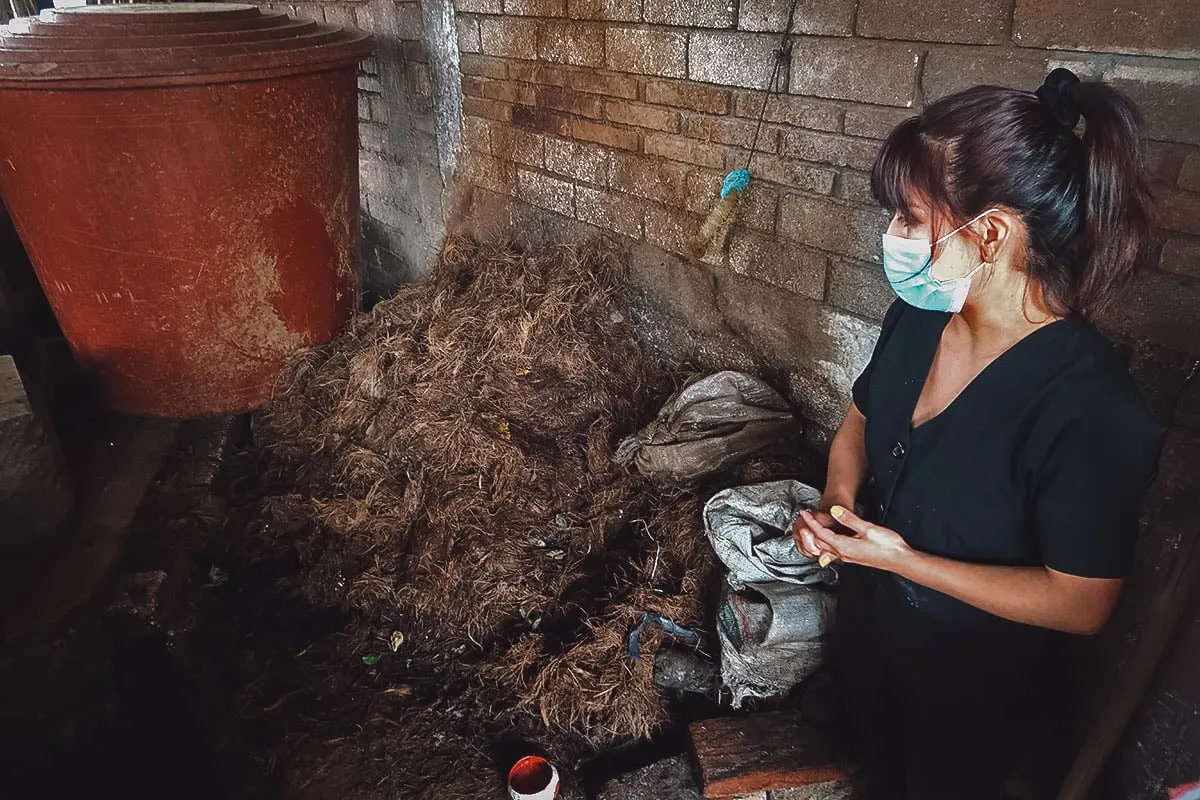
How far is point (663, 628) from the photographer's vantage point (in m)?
2.55

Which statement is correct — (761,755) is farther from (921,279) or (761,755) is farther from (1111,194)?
(1111,194)

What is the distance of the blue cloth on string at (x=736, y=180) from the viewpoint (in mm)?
2768

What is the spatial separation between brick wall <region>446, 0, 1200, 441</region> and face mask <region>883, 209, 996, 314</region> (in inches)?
27.6

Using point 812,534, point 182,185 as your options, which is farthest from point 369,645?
point 182,185

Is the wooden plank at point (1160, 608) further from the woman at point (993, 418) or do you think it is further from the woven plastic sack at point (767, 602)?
the woven plastic sack at point (767, 602)

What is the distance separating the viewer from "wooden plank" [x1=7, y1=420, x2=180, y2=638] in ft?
8.25

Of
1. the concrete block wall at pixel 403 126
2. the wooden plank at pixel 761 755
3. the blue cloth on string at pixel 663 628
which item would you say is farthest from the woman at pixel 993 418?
the concrete block wall at pixel 403 126

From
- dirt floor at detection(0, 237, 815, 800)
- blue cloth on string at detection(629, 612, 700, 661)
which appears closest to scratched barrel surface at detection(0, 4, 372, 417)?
dirt floor at detection(0, 237, 815, 800)

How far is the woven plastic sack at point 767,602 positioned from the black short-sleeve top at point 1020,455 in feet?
1.77

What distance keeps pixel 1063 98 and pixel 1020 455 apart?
0.62m

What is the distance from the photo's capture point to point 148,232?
131 inches

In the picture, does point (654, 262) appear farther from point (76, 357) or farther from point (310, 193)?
point (76, 357)

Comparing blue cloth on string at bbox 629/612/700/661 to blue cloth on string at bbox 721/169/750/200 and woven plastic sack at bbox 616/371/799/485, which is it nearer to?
woven plastic sack at bbox 616/371/799/485

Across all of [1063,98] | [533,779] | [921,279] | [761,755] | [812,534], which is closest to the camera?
[1063,98]
